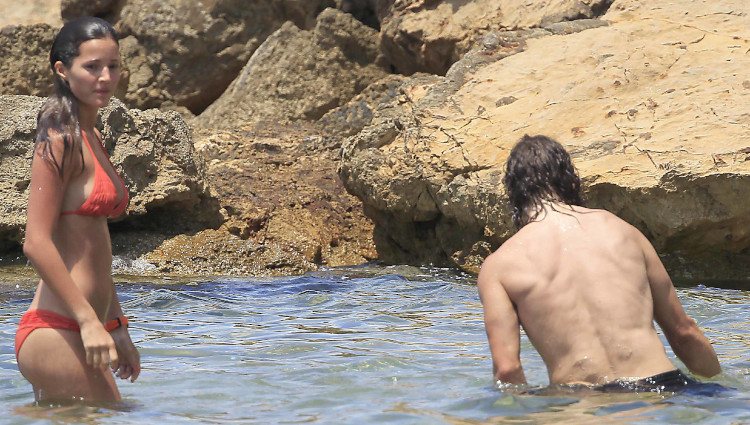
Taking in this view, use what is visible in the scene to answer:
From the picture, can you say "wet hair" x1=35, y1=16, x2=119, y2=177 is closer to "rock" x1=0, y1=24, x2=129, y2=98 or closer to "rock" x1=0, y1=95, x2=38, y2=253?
"rock" x1=0, y1=95, x2=38, y2=253

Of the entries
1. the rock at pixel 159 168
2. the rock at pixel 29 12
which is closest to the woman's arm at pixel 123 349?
the rock at pixel 159 168

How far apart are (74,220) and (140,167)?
20.3ft

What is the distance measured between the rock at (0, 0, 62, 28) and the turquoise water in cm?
903

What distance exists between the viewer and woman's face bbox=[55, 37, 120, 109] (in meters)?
3.74

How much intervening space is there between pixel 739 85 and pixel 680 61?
2.33 feet

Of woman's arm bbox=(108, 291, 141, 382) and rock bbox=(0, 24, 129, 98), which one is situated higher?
rock bbox=(0, 24, 129, 98)

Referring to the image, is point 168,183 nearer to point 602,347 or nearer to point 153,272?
point 153,272

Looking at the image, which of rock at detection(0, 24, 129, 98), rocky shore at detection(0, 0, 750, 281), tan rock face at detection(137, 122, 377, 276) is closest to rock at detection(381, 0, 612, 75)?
rocky shore at detection(0, 0, 750, 281)

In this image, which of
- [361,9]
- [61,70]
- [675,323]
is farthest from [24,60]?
[675,323]

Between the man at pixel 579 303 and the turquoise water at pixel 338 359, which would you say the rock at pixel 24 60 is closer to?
the turquoise water at pixel 338 359

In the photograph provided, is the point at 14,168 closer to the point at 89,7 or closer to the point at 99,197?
the point at 99,197

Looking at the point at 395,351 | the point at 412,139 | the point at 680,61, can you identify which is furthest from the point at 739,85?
the point at 395,351

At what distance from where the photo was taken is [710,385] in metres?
4.33

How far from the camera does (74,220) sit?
3.71 meters
